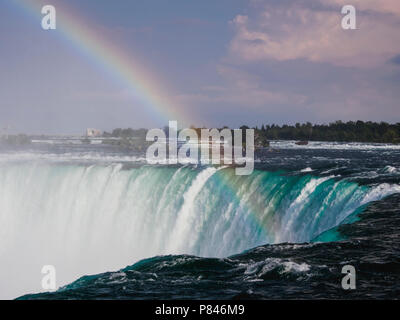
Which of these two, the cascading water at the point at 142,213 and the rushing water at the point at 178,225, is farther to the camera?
the cascading water at the point at 142,213

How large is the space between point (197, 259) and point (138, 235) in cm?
1172

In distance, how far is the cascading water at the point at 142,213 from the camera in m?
16.6

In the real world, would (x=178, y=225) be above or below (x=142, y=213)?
below

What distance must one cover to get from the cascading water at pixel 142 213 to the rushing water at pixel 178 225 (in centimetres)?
5

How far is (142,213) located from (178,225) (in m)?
2.68

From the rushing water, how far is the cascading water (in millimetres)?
54

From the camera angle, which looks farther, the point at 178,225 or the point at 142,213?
the point at 142,213

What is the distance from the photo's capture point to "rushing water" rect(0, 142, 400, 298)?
9805mm

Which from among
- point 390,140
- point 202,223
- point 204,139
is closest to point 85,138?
point 204,139

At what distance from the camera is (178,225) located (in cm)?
2084

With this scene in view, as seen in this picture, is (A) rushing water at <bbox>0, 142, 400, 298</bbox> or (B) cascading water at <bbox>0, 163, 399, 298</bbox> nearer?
(A) rushing water at <bbox>0, 142, 400, 298</bbox>

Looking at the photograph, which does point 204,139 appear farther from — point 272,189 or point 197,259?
point 197,259

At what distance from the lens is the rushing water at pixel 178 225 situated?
9.80 metres
